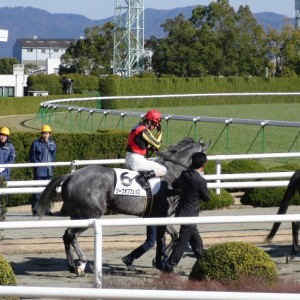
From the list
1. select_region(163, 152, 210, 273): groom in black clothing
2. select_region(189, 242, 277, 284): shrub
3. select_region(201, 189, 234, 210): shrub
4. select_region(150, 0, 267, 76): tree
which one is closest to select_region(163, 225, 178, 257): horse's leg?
select_region(163, 152, 210, 273): groom in black clothing

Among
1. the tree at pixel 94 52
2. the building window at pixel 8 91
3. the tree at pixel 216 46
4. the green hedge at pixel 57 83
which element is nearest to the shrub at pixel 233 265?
the green hedge at pixel 57 83

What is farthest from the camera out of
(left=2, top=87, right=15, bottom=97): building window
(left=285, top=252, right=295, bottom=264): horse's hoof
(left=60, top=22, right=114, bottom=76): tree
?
(left=60, top=22, right=114, bottom=76): tree

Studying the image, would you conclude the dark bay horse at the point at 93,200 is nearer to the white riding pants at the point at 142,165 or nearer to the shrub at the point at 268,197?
the white riding pants at the point at 142,165

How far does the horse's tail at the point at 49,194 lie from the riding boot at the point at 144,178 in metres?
0.66

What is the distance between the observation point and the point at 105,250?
33.4 feet

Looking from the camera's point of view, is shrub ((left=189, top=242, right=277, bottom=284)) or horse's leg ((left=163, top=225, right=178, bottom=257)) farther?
horse's leg ((left=163, top=225, right=178, bottom=257))

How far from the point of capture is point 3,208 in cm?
1143

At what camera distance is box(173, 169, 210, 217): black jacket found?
8.49 m

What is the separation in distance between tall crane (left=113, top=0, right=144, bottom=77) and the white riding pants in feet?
243

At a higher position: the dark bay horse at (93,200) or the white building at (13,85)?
the dark bay horse at (93,200)

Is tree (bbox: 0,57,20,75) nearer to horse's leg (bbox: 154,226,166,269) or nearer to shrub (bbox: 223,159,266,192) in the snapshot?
shrub (bbox: 223,159,266,192)

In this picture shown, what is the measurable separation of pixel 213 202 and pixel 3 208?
3429 millimetres

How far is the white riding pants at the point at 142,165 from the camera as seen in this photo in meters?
9.17

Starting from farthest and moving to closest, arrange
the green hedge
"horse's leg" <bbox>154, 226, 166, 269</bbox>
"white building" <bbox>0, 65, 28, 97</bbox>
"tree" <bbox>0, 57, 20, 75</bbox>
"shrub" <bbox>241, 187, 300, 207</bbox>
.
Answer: "tree" <bbox>0, 57, 20, 75</bbox>, "white building" <bbox>0, 65, 28, 97</bbox>, the green hedge, "shrub" <bbox>241, 187, 300, 207</bbox>, "horse's leg" <bbox>154, 226, 166, 269</bbox>
